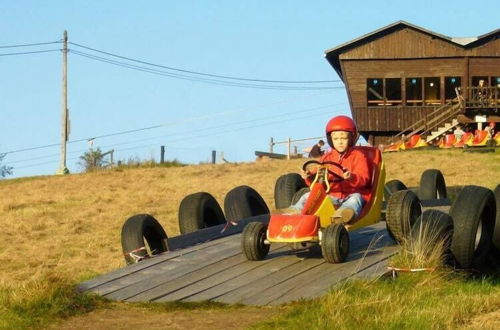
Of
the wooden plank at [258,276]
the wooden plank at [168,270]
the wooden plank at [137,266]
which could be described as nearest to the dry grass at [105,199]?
the wooden plank at [137,266]

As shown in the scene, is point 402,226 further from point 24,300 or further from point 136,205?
point 136,205

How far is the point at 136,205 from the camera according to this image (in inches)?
952

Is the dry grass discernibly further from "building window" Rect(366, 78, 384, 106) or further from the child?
"building window" Rect(366, 78, 384, 106)

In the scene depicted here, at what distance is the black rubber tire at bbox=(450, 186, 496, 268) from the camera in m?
9.23

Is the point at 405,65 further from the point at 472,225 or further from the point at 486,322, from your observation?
the point at 486,322

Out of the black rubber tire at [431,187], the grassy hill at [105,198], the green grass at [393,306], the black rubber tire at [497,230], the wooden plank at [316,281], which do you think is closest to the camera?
the green grass at [393,306]

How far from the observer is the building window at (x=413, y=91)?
52.6 m

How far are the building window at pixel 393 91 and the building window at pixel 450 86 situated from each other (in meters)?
2.51

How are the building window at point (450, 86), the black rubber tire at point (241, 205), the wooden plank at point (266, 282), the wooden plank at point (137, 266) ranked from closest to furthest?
the wooden plank at point (266, 282), the wooden plank at point (137, 266), the black rubber tire at point (241, 205), the building window at point (450, 86)

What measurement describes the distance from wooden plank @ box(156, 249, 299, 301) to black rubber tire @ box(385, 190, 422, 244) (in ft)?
3.46

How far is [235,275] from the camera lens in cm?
844

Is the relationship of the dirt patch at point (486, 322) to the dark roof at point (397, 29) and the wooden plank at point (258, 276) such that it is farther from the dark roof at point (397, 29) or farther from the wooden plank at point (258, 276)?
the dark roof at point (397, 29)

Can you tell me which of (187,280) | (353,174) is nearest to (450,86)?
(353,174)

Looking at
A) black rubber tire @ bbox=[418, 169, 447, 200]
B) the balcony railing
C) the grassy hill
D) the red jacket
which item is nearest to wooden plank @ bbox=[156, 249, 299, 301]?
the red jacket
